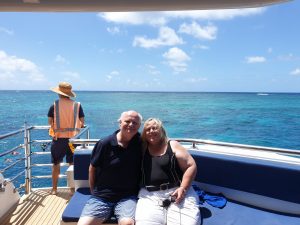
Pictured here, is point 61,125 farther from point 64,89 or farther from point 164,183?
point 164,183

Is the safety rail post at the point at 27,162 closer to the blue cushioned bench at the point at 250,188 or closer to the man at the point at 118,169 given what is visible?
the man at the point at 118,169

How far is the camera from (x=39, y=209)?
308cm

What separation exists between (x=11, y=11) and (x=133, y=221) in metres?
1.59

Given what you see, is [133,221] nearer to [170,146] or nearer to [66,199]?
[170,146]

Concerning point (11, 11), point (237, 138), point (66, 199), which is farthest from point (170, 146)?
point (237, 138)

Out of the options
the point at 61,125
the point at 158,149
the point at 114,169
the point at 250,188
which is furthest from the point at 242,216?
the point at 61,125

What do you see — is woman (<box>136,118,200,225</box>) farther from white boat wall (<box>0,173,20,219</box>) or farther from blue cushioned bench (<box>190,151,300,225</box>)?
white boat wall (<box>0,173,20,219</box>)

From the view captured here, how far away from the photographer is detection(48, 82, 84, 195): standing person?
3.59m

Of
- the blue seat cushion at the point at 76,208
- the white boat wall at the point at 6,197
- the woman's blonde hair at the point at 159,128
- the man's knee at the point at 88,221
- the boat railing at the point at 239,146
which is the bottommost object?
the white boat wall at the point at 6,197

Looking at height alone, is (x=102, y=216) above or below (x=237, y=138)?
above

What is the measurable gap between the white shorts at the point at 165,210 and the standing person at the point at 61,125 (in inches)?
70.0

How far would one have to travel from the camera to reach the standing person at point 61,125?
11.8 ft

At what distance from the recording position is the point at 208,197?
2457mm

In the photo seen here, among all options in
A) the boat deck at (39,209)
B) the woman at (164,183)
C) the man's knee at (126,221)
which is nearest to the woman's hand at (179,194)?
the woman at (164,183)
